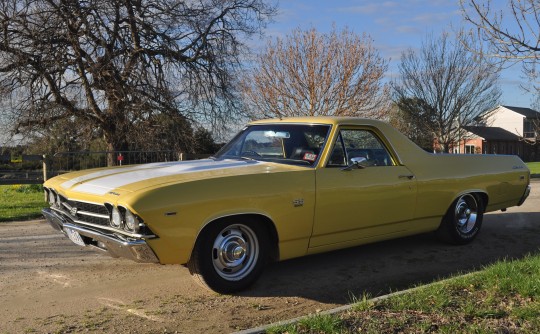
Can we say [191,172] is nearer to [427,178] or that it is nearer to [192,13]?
[427,178]

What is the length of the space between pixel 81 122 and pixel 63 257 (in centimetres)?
1383

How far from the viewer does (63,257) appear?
593 cm

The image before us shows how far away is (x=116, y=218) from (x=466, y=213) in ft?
15.5

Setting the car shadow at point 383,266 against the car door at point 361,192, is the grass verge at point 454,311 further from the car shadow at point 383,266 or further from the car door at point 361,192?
A: the car door at point 361,192

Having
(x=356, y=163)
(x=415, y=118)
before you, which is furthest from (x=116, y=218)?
(x=415, y=118)

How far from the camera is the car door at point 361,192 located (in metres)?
4.96

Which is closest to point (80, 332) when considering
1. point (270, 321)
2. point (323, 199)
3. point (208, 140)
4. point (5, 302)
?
point (5, 302)

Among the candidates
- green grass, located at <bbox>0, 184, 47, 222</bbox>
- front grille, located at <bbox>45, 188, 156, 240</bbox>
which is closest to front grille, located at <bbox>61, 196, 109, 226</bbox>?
front grille, located at <bbox>45, 188, 156, 240</bbox>

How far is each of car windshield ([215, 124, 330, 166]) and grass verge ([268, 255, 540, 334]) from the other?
170 cm

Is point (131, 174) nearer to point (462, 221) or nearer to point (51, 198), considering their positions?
point (51, 198)

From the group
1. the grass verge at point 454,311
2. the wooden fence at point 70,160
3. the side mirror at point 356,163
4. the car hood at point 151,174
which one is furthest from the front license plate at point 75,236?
the wooden fence at point 70,160

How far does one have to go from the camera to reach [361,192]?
5.22 meters

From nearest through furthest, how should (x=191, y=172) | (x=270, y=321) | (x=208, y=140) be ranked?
(x=270, y=321) < (x=191, y=172) < (x=208, y=140)

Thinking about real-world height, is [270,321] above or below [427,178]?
below
